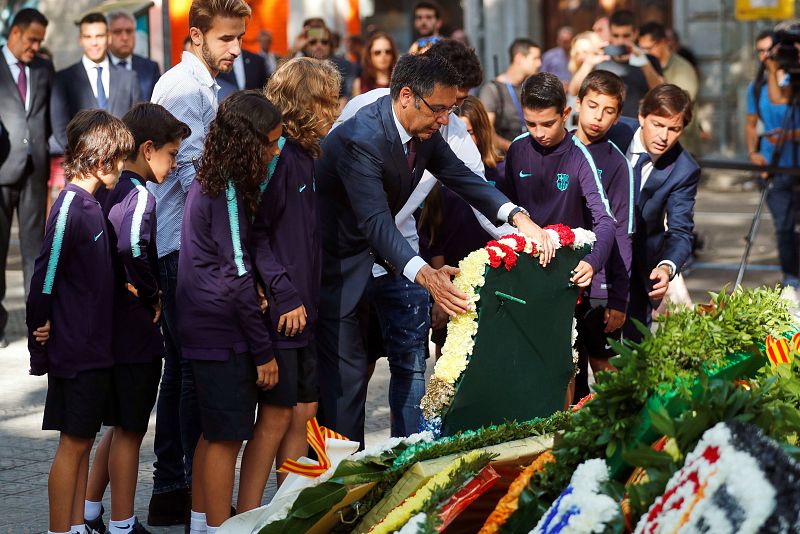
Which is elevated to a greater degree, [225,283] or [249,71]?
[249,71]

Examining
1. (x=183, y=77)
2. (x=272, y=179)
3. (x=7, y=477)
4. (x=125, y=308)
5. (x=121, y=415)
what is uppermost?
(x=183, y=77)

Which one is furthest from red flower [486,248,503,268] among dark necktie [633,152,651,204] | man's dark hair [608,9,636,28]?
man's dark hair [608,9,636,28]

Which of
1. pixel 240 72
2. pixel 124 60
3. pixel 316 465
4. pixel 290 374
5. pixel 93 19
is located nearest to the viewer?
pixel 316 465

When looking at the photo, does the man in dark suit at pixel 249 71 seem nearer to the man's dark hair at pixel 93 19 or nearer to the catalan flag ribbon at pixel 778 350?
the man's dark hair at pixel 93 19

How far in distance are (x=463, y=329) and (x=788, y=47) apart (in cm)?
653

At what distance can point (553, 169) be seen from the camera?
6.16 metres

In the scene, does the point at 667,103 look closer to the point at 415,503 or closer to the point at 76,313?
the point at 76,313

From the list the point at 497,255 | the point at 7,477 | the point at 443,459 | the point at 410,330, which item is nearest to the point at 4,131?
the point at 7,477

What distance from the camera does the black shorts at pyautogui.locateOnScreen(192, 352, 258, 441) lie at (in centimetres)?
493

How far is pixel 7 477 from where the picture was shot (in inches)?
246

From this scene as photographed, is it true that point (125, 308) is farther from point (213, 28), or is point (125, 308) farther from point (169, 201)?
point (213, 28)

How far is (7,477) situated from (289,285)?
6.88 feet

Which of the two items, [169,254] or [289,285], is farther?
[169,254]

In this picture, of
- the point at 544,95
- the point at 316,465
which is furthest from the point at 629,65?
the point at 316,465
